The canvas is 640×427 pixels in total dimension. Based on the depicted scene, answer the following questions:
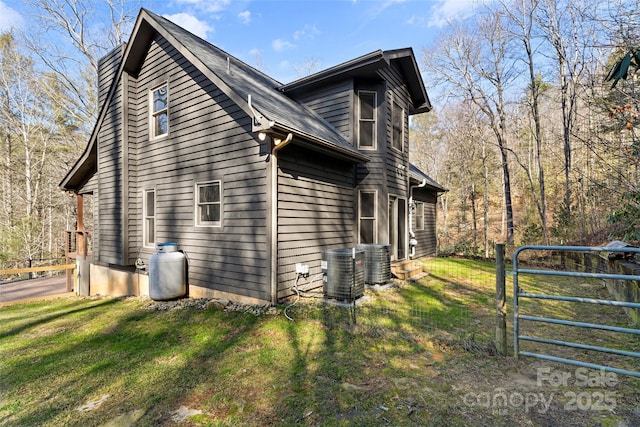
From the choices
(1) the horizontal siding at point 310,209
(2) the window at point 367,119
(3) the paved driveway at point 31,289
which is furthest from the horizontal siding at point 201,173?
(3) the paved driveway at point 31,289

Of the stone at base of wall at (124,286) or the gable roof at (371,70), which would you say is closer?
the stone at base of wall at (124,286)

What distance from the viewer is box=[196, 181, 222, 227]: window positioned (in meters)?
6.43

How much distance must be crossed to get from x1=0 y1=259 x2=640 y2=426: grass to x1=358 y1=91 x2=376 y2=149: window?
4453 millimetres

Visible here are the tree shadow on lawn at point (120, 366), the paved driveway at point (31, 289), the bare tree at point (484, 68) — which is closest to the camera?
the tree shadow on lawn at point (120, 366)

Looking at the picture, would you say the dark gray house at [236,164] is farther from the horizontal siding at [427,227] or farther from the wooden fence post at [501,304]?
the wooden fence post at [501,304]

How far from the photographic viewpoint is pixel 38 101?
15898mm

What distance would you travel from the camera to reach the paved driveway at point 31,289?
1072cm

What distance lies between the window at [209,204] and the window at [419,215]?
26.7ft

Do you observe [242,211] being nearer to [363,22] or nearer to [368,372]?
[368,372]

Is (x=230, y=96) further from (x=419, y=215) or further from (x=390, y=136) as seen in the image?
(x=419, y=215)

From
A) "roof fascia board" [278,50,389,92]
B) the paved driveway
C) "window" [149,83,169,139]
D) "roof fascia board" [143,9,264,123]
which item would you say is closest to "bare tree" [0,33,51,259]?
the paved driveway

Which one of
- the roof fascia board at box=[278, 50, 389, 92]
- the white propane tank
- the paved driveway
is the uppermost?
the roof fascia board at box=[278, 50, 389, 92]

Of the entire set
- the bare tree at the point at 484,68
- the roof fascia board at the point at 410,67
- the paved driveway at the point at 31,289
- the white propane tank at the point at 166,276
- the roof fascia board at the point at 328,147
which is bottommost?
the paved driveway at the point at 31,289

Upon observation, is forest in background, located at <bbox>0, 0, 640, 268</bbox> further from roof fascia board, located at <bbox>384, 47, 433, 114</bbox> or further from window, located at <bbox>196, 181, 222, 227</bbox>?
window, located at <bbox>196, 181, 222, 227</bbox>
